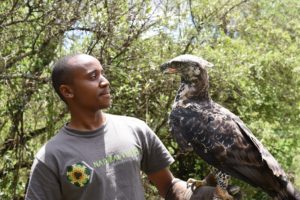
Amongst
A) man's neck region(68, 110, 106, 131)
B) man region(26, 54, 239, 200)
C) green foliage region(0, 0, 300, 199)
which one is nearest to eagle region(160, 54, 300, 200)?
man region(26, 54, 239, 200)

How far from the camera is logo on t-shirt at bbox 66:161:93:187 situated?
2.41m

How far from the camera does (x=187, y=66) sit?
3.53 meters

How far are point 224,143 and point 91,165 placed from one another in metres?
1.24

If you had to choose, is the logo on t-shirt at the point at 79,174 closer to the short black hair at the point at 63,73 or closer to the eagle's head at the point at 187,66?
the short black hair at the point at 63,73

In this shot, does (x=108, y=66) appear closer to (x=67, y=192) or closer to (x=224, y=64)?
(x=224, y=64)

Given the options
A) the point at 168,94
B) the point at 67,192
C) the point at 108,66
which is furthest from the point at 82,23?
the point at 67,192

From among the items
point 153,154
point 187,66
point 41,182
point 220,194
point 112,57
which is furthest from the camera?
point 112,57

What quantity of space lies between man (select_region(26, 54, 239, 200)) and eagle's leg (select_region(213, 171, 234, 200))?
0.65 metres

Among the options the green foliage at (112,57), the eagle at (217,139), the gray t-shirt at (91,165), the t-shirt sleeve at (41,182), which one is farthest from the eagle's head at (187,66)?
the green foliage at (112,57)

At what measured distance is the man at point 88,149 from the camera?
7.92 ft

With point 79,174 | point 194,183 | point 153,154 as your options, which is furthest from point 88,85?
point 194,183

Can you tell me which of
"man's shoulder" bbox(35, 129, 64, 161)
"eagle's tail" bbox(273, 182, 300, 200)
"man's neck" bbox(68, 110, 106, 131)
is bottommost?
"eagle's tail" bbox(273, 182, 300, 200)

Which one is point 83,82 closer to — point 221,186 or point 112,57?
point 221,186

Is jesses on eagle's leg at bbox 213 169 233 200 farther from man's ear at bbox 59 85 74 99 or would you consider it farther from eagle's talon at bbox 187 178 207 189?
man's ear at bbox 59 85 74 99
